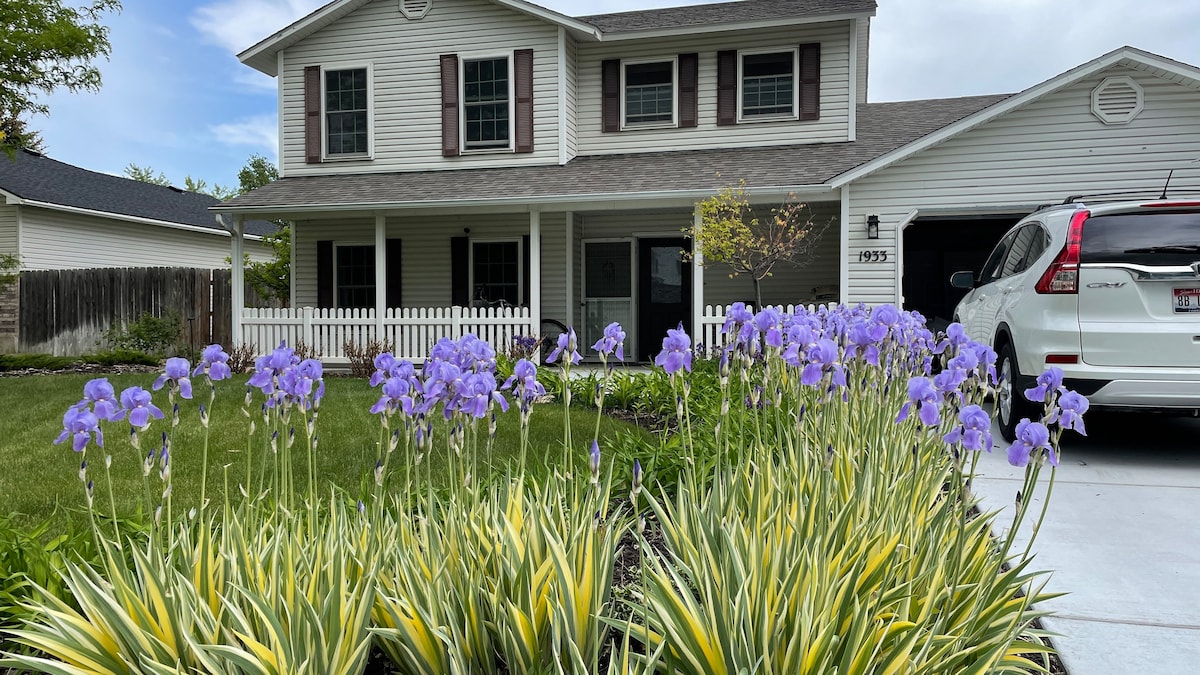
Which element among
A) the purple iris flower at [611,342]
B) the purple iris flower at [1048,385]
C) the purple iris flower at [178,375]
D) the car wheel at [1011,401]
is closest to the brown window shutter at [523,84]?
the car wheel at [1011,401]

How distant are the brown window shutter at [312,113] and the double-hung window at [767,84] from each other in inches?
284

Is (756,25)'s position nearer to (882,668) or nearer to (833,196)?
(833,196)

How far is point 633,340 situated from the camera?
43.8 ft

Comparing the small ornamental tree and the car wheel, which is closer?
the car wheel

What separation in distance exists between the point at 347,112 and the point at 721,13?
6.59 metres

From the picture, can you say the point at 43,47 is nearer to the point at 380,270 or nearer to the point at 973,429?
the point at 380,270

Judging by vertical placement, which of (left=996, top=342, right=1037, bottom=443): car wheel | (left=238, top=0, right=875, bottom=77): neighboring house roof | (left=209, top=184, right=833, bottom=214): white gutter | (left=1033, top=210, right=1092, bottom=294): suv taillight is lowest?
(left=996, top=342, right=1037, bottom=443): car wheel

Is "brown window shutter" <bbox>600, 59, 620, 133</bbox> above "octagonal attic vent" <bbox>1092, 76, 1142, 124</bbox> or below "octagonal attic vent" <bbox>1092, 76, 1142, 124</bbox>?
above

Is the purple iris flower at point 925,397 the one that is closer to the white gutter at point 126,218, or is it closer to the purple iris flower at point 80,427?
the purple iris flower at point 80,427

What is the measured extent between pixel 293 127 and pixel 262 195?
1694 mm

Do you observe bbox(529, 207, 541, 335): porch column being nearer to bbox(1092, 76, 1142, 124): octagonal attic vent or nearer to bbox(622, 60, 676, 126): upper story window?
bbox(622, 60, 676, 126): upper story window

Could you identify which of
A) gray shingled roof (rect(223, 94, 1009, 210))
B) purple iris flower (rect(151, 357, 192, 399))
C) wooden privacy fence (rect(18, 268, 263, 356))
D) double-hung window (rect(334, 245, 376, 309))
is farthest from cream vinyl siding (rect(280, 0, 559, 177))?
purple iris flower (rect(151, 357, 192, 399))

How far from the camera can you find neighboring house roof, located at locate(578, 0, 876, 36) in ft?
38.8

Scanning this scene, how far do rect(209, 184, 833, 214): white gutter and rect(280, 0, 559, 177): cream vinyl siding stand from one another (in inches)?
64.6
